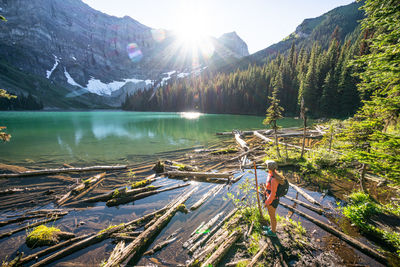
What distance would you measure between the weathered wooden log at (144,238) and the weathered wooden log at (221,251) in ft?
8.25

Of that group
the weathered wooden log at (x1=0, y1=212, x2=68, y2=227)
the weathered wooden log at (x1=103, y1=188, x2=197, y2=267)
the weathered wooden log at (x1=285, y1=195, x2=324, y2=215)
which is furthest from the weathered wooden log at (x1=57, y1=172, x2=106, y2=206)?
the weathered wooden log at (x1=285, y1=195, x2=324, y2=215)

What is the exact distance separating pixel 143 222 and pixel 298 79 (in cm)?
8766

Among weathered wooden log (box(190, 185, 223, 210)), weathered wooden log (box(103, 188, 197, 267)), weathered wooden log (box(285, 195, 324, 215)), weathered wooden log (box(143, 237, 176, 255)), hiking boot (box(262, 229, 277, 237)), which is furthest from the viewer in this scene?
weathered wooden log (box(190, 185, 223, 210))

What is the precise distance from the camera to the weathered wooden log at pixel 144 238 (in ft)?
17.4

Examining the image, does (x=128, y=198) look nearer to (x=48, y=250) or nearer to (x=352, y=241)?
(x=48, y=250)

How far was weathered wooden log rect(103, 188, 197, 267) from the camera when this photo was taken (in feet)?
17.4

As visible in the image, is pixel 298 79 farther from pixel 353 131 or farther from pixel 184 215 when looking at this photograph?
pixel 184 215

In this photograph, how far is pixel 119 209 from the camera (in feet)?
30.1

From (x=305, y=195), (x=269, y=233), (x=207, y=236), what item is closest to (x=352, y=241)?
(x=269, y=233)

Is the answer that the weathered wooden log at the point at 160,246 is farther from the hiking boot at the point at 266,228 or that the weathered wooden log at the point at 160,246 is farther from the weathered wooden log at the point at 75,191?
the weathered wooden log at the point at 75,191

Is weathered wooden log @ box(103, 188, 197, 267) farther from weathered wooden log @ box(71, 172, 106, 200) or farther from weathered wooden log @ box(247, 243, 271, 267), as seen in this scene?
weathered wooden log @ box(71, 172, 106, 200)

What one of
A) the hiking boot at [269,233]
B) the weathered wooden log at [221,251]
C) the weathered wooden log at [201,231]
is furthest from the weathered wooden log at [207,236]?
the hiking boot at [269,233]

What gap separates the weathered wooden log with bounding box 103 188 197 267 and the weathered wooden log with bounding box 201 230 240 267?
251 centimetres

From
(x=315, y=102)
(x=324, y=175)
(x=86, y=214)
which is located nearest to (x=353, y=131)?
(x=324, y=175)
